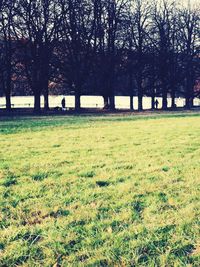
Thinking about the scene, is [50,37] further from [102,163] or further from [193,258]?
[193,258]

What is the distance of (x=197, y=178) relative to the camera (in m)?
7.10

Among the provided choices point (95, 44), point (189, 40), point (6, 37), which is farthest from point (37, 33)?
point (189, 40)

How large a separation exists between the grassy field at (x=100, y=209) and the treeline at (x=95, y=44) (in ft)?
92.0

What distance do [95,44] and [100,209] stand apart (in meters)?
35.9

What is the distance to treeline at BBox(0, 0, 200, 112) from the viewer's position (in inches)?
1420

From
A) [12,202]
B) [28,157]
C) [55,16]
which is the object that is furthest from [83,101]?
[12,202]

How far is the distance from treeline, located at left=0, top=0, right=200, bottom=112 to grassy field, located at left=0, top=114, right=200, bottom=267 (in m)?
28.0

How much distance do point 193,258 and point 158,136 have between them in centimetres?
1097

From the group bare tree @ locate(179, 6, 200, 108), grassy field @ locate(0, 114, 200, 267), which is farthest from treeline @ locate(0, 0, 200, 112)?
grassy field @ locate(0, 114, 200, 267)

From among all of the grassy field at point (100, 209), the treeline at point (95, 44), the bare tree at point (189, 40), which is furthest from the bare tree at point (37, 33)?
the grassy field at point (100, 209)

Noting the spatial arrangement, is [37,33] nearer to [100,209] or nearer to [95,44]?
[95,44]

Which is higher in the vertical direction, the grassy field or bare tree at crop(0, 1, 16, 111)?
bare tree at crop(0, 1, 16, 111)

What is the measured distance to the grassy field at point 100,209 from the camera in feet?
12.8

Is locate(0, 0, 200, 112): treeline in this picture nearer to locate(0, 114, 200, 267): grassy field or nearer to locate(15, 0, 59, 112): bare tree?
locate(15, 0, 59, 112): bare tree
